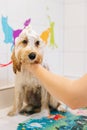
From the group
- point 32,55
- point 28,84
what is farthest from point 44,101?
point 32,55

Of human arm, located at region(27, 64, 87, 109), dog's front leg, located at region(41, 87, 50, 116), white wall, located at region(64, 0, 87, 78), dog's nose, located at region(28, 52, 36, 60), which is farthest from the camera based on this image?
white wall, located at region(64, 0, 87, 78)

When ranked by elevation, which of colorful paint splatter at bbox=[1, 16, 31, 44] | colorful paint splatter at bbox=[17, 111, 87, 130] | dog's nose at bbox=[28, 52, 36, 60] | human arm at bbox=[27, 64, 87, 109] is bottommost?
colorful paint splatter at bbox=[17, 111, 87, 130]

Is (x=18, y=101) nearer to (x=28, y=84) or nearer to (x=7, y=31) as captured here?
(x=28, y=84)

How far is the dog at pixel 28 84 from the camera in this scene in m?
0.85

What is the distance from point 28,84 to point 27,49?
7.6 inches

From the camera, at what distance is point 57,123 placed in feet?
2.77

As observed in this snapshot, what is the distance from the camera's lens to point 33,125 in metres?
0.83

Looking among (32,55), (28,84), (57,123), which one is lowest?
(57,123)

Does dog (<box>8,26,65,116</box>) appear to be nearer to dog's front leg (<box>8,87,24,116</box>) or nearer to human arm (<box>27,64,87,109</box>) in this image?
dog's front leg (<box>8,87,24,116</box>)

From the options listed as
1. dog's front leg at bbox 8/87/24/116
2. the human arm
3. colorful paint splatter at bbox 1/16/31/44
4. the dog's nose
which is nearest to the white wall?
colorful paint splatter at bbox 1/16/31/44

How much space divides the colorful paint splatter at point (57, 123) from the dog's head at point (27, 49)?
0.67ft

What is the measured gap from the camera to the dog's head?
80cm

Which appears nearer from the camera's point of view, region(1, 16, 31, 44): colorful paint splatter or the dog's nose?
the dog's nose

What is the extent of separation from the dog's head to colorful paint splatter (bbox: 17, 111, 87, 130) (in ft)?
0.67
